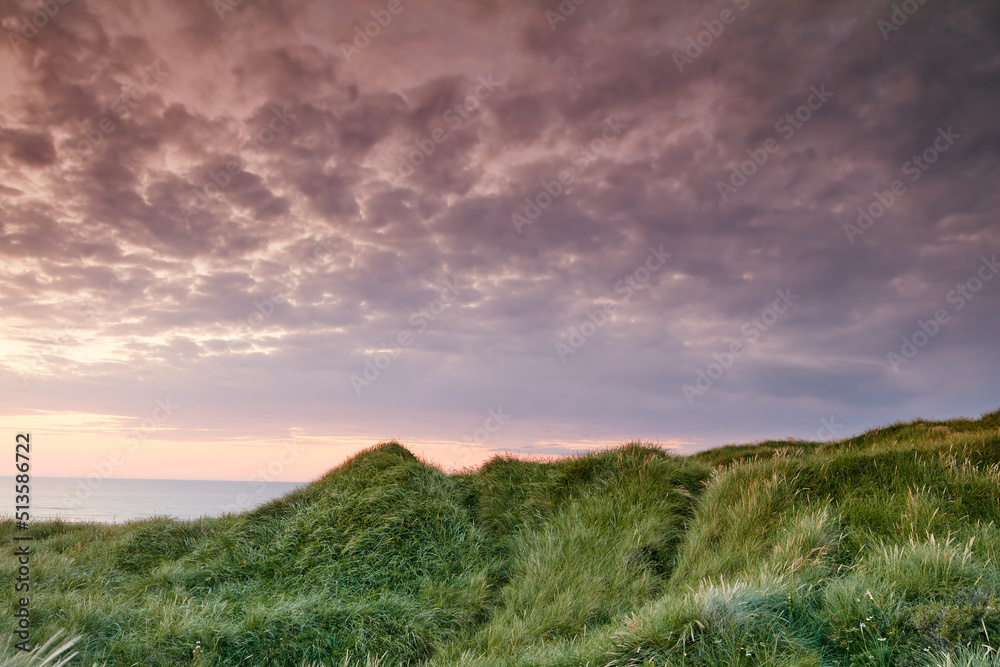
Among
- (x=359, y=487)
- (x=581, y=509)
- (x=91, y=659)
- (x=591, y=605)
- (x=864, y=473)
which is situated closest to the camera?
(x=91, y=659)

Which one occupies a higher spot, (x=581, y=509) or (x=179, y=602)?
(x=581, y=509)

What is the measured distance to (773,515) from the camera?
9000 mm

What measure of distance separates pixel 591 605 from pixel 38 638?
24.6 feet

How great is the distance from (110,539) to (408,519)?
764 cm

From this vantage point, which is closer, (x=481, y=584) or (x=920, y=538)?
(x=920, y=538)

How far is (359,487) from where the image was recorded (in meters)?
12.9

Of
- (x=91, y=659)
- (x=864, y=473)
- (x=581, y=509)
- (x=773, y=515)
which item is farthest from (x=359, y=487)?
(x=864, y=473)

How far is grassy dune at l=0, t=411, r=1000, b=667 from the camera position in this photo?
5719mm

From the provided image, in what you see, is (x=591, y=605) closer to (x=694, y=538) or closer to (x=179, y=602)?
(x=694, y=538)

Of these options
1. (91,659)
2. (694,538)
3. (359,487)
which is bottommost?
(91,659)

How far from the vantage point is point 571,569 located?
9.81m

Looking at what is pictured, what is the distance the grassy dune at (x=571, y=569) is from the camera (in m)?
5.72

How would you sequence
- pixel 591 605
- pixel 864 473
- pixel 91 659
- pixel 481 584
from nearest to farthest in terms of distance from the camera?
pixel 91 659 < pixel 591 605 < pixel 864 473 < pixel 481 584

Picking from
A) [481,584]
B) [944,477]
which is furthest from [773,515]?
[481,584]
